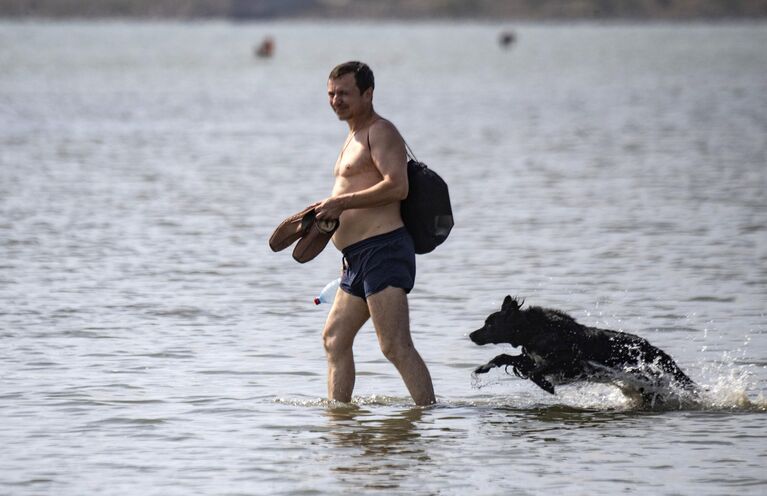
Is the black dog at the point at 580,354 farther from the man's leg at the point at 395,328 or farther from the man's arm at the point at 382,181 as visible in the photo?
the man's arm at the point at 382,181

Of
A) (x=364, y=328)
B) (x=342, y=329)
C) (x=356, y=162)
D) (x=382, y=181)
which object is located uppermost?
A: (x=356, y=162)

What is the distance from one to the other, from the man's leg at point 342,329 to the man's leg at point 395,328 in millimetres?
181

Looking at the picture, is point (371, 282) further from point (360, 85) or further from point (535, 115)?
point (535, 115)

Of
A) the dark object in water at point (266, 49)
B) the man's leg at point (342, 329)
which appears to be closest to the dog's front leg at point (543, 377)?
the man's leg at point (342, 329)

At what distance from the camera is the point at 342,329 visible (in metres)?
8.56

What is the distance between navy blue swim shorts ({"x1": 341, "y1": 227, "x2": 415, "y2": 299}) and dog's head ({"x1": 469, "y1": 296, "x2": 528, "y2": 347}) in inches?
34.2

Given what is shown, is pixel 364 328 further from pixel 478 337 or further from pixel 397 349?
pixel 397 349

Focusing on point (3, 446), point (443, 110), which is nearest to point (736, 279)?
point (3, 446)

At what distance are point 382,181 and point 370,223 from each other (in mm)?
283

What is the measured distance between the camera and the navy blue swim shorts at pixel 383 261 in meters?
8.27

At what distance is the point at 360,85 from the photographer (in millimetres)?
8211

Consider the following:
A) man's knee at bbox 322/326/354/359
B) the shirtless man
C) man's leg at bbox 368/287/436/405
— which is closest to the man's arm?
the shirtless man

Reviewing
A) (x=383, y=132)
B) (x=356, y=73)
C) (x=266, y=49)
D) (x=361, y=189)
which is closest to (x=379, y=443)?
(x=361, y=189)

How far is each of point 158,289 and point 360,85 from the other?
18.2 feet
